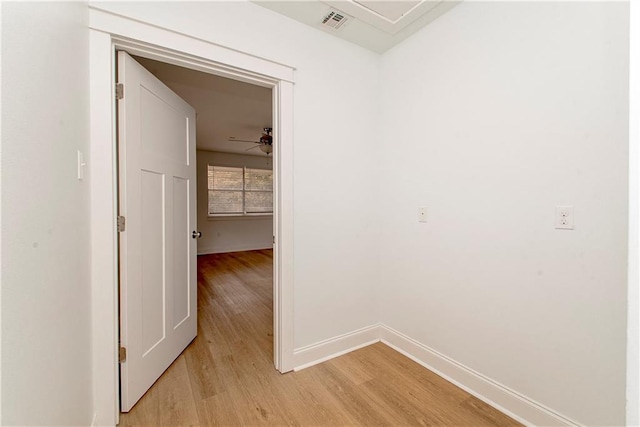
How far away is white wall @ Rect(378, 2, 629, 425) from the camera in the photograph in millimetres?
1243

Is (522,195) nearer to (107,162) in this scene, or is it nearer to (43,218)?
(43,218)

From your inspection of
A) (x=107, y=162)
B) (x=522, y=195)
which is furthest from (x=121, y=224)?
(x=522, y=195)

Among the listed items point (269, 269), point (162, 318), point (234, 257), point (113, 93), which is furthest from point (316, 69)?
point (234, 257)

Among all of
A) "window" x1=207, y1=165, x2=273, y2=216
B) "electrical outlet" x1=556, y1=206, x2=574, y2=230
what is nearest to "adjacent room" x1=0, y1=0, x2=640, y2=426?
"electrical outlet" x1=556, y1=206, x2=574, y2=230

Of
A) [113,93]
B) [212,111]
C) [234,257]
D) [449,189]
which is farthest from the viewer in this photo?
[234,257]

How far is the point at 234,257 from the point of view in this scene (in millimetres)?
6406

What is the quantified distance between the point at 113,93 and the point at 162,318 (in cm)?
151

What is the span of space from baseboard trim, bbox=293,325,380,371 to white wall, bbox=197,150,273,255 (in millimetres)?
5509

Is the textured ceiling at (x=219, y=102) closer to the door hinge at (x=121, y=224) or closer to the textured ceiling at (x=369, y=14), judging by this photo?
the textured ceiling at (x=369, y=14)

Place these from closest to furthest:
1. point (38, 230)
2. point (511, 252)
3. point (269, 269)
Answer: point (38, 230) → point (511, 252) → point (269, 269)

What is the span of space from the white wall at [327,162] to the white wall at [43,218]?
3.13 ft

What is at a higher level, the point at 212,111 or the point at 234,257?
the point at 212,111

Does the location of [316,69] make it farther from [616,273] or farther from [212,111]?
[212,111]

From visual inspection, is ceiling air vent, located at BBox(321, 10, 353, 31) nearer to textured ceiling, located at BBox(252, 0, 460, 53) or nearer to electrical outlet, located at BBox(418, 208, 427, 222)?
textured ceiling, located at BBox(252, 0, 460, 53)
